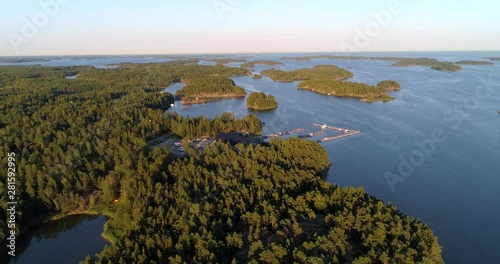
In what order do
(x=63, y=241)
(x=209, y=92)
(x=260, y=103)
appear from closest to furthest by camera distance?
(x=63, y=241) → (x=260, y=103) → (x=209, y=92)

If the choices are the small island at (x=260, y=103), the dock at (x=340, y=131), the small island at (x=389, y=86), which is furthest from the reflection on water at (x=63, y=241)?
the small island at (x=389, y=86)

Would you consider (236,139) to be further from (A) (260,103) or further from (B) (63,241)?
(A) (260,103)

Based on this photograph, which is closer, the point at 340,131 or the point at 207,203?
the point at 207,203

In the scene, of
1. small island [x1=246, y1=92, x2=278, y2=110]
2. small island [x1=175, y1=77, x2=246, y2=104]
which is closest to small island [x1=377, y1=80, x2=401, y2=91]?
small island [x1=246, y1=92, x2=278, y2=110]

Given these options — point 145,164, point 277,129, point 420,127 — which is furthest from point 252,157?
point 420,127

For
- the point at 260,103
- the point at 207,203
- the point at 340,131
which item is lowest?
the point at 340,131

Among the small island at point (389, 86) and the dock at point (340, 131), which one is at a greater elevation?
the small island at point (389, 86)

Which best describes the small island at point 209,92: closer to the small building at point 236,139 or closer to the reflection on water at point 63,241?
the small building at point 236,139

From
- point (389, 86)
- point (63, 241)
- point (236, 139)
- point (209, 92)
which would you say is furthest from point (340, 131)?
point (389, 86)
